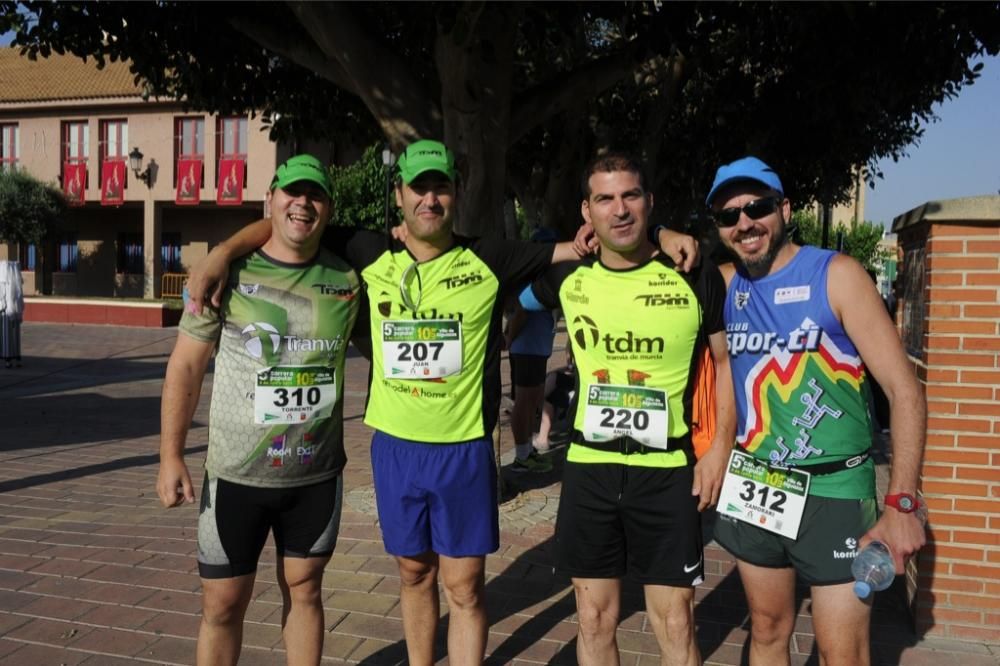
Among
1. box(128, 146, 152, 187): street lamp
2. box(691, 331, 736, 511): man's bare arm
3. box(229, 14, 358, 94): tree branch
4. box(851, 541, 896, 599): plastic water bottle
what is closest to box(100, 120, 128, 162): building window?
box(128, 146, 152, 187): street lamp

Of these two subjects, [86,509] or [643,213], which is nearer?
[643,213]

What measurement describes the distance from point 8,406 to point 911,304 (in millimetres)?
10693

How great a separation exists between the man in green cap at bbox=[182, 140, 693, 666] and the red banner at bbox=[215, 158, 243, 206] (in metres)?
29.9

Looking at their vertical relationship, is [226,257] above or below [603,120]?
below

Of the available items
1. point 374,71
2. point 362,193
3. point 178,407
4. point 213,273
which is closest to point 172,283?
point 362,193

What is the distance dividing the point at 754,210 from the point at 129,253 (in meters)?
36.2

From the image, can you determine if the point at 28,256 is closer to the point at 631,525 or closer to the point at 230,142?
the point at 230,142

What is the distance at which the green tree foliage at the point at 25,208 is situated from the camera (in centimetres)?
3120

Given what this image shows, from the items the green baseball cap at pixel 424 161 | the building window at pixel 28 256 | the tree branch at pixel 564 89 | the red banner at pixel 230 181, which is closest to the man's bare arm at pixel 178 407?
the green baseball cap at pixel 424 161

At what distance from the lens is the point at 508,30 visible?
6.00 metres

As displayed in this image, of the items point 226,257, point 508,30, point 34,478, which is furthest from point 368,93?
point 34,478

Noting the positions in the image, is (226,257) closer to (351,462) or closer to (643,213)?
(643,213)

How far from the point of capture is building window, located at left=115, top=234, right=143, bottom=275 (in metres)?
34.8

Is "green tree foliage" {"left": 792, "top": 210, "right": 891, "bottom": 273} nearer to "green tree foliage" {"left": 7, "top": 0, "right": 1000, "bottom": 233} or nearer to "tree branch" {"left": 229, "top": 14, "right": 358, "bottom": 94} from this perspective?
"green tree foliage" {"left": 7, "top": 0, "right": 1000, "bottom": 233}
